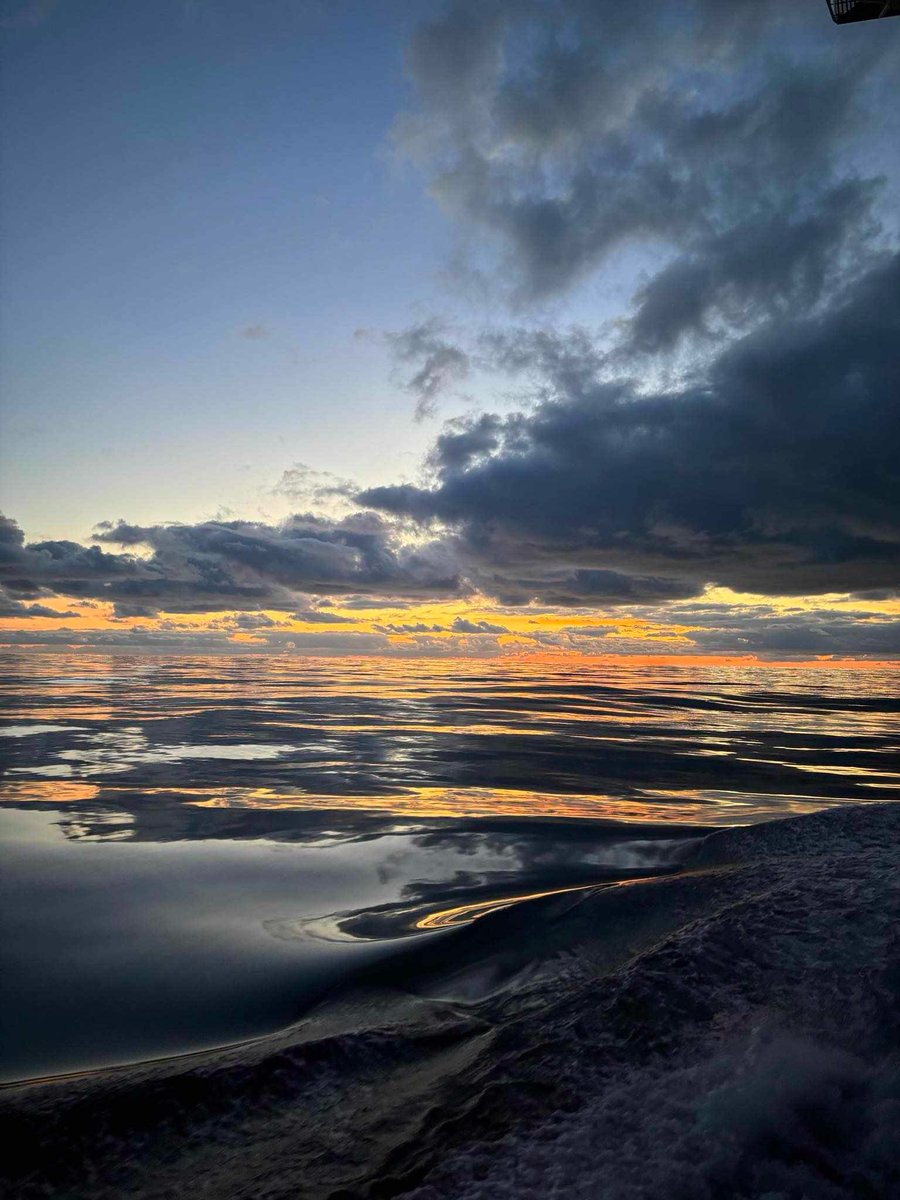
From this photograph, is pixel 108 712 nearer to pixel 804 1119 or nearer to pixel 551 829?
pixel 551 829

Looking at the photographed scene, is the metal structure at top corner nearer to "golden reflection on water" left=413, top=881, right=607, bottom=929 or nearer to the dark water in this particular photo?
the dark water

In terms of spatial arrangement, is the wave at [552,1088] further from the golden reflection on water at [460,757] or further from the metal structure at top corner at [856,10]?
the metal structure at top corner at [856,10]

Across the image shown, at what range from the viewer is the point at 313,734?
57.3 feet

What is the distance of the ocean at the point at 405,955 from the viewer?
2623mm

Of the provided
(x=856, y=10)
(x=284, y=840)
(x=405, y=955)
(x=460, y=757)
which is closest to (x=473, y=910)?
(x=405, y=955)

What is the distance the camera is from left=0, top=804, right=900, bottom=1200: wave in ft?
7.38

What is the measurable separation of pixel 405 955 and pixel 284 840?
3374 millimetres

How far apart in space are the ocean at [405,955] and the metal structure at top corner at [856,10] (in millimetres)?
18386

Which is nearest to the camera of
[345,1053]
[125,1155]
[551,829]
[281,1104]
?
[125,1155]

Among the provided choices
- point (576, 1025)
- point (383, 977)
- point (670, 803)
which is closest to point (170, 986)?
point (383, 977)

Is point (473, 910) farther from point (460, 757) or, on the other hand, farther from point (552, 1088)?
point (460, 757)

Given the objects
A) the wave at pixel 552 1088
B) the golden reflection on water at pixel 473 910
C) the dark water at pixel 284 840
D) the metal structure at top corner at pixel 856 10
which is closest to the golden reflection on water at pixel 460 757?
the dark water at pixel 284 840

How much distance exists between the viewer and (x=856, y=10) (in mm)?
15766

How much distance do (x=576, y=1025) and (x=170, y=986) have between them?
254 centimetres
